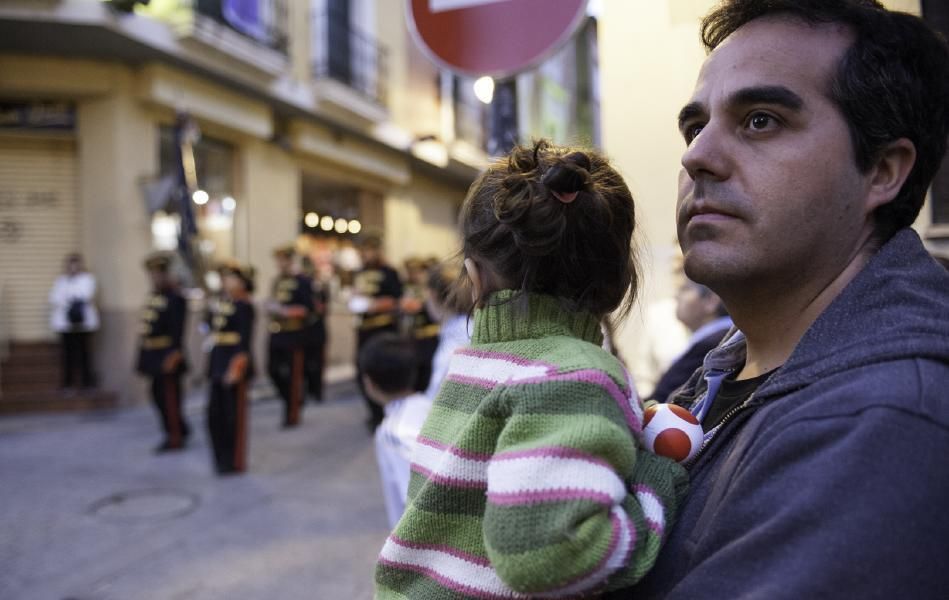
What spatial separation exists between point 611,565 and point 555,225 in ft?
1.90

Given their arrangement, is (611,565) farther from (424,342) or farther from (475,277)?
(424,342)

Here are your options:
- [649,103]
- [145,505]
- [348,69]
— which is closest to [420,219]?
[348,69]

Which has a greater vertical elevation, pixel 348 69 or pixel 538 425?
A: pixel 348 69

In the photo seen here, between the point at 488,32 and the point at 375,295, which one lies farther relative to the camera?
the point at 375,295

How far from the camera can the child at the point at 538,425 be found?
98 cm

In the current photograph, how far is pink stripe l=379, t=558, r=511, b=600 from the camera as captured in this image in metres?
1.13

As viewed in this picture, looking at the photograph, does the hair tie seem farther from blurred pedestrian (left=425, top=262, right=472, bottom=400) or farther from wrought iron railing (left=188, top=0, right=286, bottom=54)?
wrought iron railing (left=188, top=0, right=286, bottom=54)

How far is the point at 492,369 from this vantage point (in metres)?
1.23

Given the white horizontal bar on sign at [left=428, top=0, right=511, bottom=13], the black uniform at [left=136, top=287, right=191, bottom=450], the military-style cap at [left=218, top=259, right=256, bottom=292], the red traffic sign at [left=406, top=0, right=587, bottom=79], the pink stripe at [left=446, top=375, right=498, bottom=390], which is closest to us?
the pink stripe at [left=446, top=375, right=498, bottom=390]

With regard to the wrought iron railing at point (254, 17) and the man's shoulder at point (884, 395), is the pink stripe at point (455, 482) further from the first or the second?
the wrought iron railing at point (254, 17)

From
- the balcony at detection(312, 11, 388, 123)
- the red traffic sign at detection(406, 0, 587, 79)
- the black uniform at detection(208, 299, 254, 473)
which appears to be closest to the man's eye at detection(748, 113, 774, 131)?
the red traffic sign at detection(406, 0, 587, 79)

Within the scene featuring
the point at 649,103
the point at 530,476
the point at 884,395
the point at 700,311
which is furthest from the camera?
the point at 649,103

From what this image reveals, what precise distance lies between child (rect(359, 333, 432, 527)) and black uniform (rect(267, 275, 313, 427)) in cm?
466

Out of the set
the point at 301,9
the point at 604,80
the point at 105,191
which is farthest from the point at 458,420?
the point at 301,9
